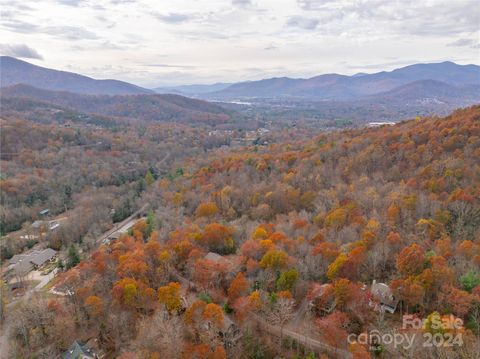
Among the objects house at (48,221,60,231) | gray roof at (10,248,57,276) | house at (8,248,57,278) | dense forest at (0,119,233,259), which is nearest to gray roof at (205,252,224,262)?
dense forest at (0,119,233,259)

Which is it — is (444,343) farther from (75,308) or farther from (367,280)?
(75,308)

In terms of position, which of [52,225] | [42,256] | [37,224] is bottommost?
[52,225]

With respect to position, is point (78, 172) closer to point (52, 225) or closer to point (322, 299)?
point (52, 225)

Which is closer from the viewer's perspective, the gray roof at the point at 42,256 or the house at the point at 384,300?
the house at the point at 384,300

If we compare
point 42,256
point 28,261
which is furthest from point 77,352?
point 42,256

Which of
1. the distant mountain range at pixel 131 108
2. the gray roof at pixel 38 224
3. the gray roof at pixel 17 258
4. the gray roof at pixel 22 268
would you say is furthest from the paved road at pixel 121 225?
the distant mountain range at pixel 131 108

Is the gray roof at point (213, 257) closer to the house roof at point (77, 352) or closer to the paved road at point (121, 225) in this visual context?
the house roof at point (77, 352)

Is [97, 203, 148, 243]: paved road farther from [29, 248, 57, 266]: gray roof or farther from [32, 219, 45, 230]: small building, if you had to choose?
[32, 219, 45, 230]: small building

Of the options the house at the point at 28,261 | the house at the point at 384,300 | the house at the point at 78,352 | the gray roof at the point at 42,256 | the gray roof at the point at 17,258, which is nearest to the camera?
the house at the point at 384,300
